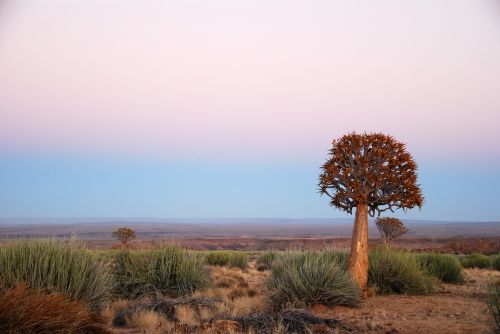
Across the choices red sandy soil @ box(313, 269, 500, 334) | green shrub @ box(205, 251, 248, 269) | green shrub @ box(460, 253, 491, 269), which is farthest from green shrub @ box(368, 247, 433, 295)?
green shrub @ box(460, 253, 491, 269)

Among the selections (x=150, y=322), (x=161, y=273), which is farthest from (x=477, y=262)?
(x=150, y=322)

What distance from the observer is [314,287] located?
11.4 meters

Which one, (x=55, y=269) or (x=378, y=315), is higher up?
(x=55, y=269)

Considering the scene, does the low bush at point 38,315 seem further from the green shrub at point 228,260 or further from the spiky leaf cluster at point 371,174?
the green shrub at point 228,260

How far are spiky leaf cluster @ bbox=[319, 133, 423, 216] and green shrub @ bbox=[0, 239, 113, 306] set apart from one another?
556 cm

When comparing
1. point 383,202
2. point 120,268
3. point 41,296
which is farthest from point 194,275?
point 41,296

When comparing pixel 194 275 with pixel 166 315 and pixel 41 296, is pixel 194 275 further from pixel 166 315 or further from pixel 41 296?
pixel 41 296

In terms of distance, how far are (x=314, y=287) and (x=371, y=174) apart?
2.91 metres

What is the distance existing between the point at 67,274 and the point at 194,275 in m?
4.76

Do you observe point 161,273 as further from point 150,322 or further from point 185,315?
point 150,322

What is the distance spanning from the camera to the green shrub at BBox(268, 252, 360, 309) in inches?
443

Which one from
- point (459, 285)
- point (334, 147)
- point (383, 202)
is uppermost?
point (334, 147)

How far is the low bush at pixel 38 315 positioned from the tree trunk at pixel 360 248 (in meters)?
6.75

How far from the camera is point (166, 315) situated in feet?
31.6
